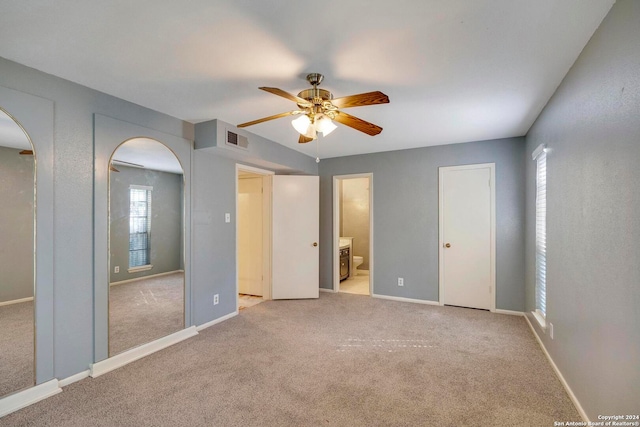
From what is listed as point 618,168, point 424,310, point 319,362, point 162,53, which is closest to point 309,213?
point 424,310

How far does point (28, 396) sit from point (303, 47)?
9.80 feet

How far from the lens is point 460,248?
4320mm

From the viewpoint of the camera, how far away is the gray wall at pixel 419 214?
402cm

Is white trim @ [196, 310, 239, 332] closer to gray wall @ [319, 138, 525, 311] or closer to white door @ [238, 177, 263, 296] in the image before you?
white door @ [238, 177, 263, 296]

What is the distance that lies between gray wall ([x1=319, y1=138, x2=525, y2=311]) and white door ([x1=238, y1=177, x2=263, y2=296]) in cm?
112

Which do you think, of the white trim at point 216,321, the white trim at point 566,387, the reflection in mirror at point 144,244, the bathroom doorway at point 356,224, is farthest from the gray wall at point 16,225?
the bathroom doorway at point 356,224

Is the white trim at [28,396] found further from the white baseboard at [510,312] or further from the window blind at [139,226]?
the white baseboard at [510,312]

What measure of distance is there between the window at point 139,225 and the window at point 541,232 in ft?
12.5

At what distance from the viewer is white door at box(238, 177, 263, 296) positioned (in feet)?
16.2

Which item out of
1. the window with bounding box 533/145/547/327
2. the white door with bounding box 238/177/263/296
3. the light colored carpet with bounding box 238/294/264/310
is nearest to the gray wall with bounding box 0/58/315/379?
the light colored carpet with bounding box 238/294/264/310

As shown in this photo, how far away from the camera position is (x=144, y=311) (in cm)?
296

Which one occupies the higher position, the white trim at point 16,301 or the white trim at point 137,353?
the white trim at point 16,301

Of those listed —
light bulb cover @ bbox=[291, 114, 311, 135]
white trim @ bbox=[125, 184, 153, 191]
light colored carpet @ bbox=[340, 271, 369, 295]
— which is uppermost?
light bulb cover @ bbox=[291, 114, 311, 135]

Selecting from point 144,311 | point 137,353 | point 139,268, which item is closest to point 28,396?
point 137,353
